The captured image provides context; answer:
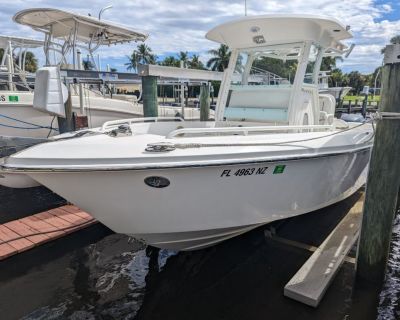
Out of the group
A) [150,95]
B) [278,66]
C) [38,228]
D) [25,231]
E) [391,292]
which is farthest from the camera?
[150,95]

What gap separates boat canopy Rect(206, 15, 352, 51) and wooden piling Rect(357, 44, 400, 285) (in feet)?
4.55

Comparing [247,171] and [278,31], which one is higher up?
[278,31]

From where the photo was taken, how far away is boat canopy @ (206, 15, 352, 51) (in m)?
4.46

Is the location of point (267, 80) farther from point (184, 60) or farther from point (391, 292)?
point (184, 60)

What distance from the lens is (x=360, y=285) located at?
3.78 meters

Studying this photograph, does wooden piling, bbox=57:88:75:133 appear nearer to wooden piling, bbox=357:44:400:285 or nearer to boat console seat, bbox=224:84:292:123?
boat console seat, bbox=224:84:292:123

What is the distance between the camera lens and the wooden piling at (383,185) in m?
3.38

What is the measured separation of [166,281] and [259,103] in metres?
2.76

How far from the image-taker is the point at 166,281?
4.05 m

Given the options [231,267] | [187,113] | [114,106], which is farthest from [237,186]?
[187,113]

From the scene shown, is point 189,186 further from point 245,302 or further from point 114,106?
point 114,106

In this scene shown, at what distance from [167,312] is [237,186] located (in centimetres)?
147

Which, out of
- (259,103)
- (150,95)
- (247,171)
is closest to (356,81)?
(150,95)

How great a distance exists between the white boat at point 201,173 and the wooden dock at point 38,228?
1613 mm
